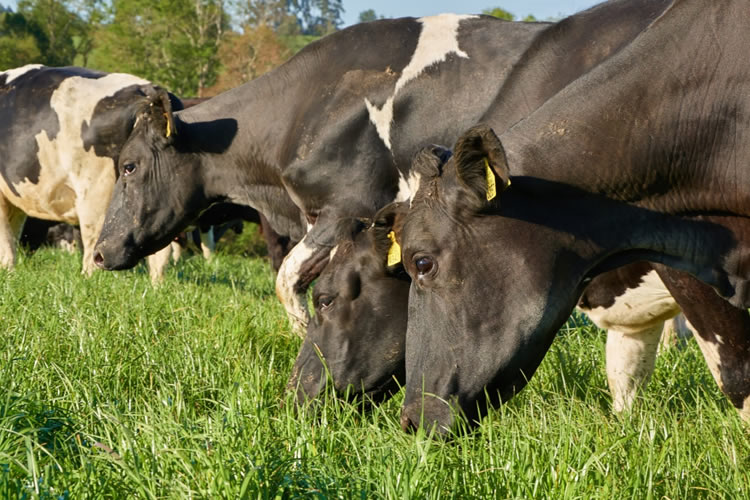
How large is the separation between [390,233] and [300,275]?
2102 mm

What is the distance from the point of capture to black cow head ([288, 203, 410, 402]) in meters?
4.69

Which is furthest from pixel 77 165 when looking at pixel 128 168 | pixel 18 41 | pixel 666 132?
pixel 18 41

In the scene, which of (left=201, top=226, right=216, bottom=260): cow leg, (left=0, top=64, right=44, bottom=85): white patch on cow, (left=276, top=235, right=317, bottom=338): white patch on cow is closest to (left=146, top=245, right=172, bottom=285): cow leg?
(left=0, top=64, right=44, bottom=85): white patch on cow

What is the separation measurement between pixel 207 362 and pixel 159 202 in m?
2.61

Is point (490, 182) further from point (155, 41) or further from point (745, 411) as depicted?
point (155, 41)

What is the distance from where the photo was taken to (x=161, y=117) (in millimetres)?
7074

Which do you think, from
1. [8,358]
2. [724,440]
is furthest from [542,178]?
[8,358]

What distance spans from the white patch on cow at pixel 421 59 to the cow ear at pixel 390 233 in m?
1.29

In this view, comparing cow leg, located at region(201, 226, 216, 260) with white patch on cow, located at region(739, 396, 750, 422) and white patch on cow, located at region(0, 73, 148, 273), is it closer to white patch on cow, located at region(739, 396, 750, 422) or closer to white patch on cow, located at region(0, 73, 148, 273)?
white patch on cow, located at region(0, 73, 148, 273)

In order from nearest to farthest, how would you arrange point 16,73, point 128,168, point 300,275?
point 300,275 → point 128,168 → point 16,73

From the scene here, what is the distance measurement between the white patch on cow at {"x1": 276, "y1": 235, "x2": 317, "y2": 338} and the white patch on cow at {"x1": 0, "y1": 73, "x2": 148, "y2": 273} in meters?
3.65

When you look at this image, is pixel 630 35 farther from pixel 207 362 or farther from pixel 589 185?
pixel 207 362

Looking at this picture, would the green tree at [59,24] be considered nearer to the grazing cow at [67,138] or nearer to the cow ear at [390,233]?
the grazing cow at [67,138]

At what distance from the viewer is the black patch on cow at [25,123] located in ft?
31.6
